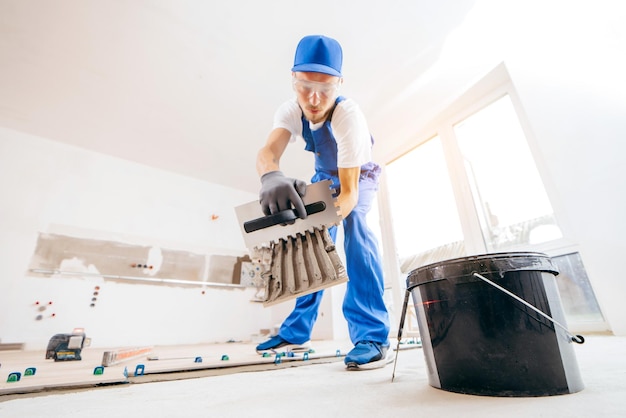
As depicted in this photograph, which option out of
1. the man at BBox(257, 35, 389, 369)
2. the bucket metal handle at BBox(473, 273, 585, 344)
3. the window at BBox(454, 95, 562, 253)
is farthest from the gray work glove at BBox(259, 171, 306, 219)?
the window at BBox(454, 95, 562, 253)

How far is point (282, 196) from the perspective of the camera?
29.8 inches

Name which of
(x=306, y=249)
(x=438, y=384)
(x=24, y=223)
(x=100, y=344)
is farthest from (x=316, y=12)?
(x=100, y=344)

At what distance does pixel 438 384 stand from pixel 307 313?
768 millimetres

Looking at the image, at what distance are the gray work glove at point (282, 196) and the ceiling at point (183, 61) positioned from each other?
1.26m

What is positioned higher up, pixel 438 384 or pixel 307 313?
pixel 307 313

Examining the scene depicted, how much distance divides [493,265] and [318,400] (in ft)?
1.12

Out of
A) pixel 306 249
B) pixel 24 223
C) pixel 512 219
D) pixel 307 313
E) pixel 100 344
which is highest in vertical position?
pixel 24 223

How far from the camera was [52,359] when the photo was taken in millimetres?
1258

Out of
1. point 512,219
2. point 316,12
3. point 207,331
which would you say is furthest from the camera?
point 207,331

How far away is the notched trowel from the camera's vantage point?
0.76 meters

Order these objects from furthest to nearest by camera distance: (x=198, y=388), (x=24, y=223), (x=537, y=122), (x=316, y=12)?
(x=24, y=223) < (x=537, y=122) < (x=316, y=12) < (x=198, y=388)

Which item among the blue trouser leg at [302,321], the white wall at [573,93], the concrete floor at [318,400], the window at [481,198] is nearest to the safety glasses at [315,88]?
the blue trouser leg at [302,321]

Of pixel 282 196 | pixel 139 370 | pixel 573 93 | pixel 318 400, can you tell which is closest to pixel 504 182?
pixel 573 93

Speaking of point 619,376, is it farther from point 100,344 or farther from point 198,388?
point 100,344
